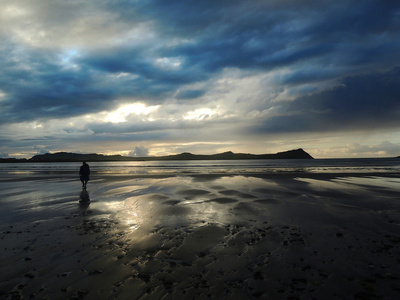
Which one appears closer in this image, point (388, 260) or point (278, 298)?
point (278, 298)

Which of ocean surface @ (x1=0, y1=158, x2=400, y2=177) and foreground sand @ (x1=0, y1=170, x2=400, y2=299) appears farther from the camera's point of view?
ocean surface @ (x1=0, y1=158, x2=400, y2=177)

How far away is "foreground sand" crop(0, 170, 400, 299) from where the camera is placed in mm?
4824

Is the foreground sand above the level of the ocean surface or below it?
above

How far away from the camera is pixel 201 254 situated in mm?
6590

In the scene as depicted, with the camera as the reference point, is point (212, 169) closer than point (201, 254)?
No

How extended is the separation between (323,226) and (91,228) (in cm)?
974

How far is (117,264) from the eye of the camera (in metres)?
5.97

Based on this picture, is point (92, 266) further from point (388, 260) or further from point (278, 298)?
point (388, 260)

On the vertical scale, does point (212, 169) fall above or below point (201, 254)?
below

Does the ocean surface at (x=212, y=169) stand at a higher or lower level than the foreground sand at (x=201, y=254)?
lower

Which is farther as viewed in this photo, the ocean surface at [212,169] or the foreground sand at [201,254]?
the ocean surface at [212,169]

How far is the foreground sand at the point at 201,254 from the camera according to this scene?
482 centimetres

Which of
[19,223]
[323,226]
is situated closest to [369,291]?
[323,226]

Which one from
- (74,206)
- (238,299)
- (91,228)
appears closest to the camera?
(238,299)
